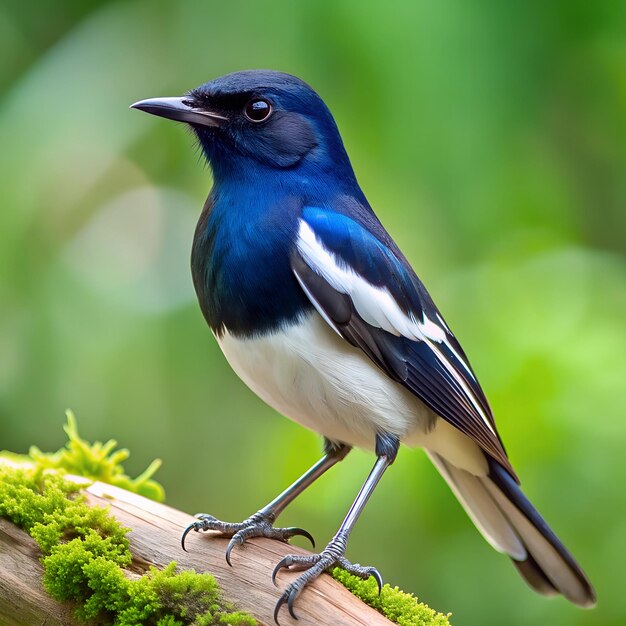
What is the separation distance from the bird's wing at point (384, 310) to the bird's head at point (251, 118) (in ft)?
0.76

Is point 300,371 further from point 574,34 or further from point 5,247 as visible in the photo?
point 574,34

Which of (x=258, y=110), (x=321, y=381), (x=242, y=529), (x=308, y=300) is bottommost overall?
(x=242, y=529)

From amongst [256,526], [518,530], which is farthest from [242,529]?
[518,530]

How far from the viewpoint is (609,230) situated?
4.37 metres

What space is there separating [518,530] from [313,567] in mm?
1015

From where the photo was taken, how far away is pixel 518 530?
3.22m

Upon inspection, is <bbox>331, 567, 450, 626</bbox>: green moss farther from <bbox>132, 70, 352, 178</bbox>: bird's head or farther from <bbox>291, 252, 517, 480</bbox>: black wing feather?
<bbox>132, 70, 352, 178</bbox>: bird's head

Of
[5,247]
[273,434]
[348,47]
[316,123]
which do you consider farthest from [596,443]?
[5,247]

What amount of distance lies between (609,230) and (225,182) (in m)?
2.24

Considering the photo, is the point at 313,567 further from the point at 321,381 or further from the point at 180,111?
the point at 180,111

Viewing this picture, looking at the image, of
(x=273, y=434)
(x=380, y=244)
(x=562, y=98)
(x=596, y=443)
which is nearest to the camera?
(x=380, y=244)

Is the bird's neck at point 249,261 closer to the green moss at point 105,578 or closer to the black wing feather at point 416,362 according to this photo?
the black wing feather at point 416,362

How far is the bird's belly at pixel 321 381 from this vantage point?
8.46ft

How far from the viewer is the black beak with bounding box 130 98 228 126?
279cm
